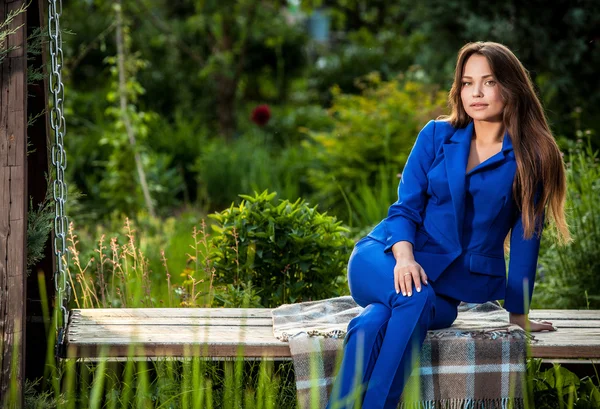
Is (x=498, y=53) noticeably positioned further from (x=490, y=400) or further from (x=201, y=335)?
(x=201, y=335)

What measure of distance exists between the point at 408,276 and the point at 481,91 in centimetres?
77

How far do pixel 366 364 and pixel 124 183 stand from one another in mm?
4910

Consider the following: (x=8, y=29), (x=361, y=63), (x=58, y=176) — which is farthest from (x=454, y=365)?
(x=361, y=63)

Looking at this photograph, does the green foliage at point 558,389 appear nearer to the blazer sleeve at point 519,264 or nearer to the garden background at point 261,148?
the blazer sleeve at point 519,264

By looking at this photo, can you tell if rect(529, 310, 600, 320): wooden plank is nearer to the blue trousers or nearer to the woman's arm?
the woman's arm

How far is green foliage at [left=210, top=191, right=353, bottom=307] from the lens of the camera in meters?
4.23

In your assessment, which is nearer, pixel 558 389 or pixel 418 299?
pixel 418 299

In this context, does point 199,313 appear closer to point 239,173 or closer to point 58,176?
point 58,176

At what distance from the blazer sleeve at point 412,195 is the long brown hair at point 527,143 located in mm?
325

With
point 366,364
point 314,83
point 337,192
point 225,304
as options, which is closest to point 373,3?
point 314,83

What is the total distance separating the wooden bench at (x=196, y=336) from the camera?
3.19 m

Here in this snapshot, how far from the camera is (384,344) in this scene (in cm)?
307

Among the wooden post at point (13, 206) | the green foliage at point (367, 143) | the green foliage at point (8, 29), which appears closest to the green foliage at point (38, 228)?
the wooden post at point (13, 206)

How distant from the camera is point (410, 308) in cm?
310
